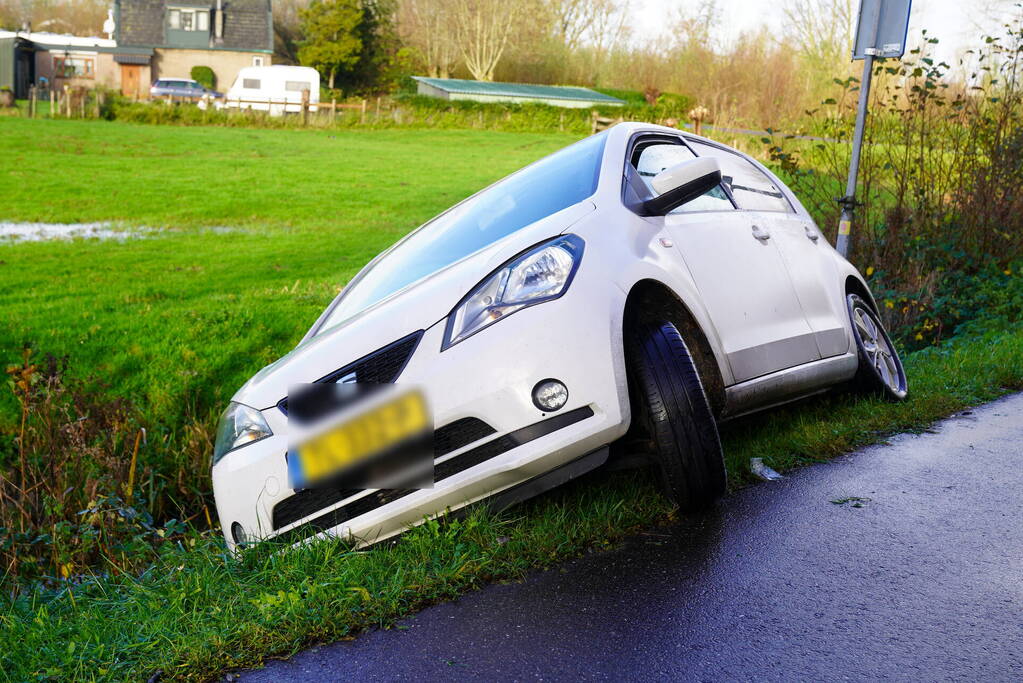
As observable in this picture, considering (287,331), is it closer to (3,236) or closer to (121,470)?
(121,470)

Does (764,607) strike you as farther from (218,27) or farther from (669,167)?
(218,27)

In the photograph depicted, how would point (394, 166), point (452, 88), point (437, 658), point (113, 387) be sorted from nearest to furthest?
point (437, 658), point (113, 387), point (394, 166), point (452, 88)

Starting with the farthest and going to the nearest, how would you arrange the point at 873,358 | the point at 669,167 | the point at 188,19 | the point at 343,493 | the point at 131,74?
the point at 188,19
the point at 131,74
the point at 873,358
the point at 669,167
the point at 343,493

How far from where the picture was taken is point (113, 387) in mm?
7676

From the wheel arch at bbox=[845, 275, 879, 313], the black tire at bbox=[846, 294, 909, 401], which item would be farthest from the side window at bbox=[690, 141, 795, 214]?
the black tire at bbox=[846, 294, 909, 401]

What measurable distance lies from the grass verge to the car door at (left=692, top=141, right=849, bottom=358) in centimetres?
82

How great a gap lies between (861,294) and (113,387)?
564 centimetres

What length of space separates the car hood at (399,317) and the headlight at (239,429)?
4 centimetres

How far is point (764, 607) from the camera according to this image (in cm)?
304

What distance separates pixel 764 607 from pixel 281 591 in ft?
5.02

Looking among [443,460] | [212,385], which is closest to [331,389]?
[443,460]

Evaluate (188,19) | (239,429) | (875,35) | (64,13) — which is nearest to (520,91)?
(188,19)

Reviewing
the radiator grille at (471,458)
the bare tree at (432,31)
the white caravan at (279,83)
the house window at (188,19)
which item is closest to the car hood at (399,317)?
the radiator grille at (471,458)

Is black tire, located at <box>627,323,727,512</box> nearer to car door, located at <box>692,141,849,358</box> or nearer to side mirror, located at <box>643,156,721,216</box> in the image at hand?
side mirror, located at <box>643,156,721,216</box>
